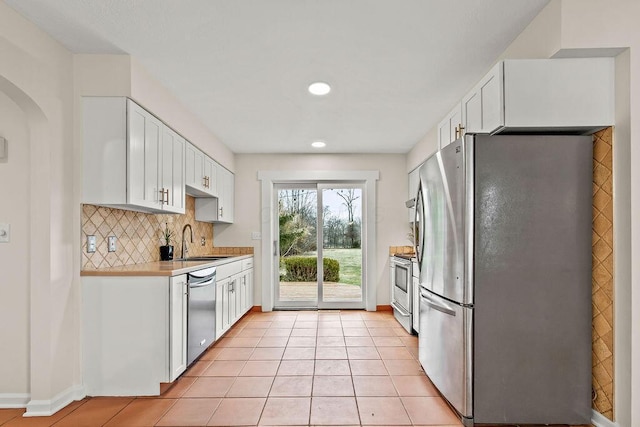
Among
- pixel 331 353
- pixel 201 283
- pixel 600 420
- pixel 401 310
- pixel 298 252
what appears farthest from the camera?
pixel 298 252

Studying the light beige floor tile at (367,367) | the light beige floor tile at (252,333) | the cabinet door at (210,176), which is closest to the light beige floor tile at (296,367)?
the light beige floor tile at (367,367)

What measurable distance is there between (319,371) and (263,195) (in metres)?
3.17

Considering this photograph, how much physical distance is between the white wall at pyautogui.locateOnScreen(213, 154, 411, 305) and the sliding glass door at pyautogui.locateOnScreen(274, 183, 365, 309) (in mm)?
293

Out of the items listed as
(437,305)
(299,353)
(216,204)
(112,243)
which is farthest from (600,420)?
(216,204)

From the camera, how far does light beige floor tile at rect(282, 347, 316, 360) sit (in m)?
3.62

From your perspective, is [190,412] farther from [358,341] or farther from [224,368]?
[358,341]

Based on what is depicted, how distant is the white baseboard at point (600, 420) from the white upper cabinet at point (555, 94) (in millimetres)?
1610

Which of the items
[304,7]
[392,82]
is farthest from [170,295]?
[392,82]

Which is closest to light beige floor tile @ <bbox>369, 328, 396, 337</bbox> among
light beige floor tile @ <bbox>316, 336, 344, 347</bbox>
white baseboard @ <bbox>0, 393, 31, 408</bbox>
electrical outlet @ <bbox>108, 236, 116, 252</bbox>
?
light beige floor tile @ <bbox>316, 336, 344, 347</bbox>

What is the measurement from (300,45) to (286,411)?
93.2 inches

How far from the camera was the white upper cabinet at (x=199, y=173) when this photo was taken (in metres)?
3.94

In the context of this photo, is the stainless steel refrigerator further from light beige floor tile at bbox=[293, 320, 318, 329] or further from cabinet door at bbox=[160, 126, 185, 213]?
light beige floor tile at bbox=[293, 320, 318, 329]

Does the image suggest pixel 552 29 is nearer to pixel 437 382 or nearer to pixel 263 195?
pixel 437 382

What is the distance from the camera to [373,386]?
2.93 metres
